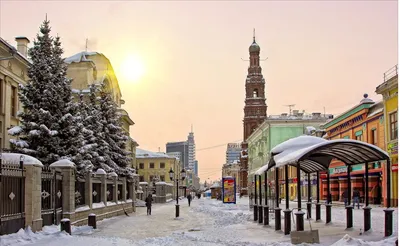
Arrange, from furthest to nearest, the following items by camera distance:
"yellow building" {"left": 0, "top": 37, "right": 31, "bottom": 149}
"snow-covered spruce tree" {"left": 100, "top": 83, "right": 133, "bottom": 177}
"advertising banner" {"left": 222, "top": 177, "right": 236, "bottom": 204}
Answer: "advertising banner" {"left": 222, "top": 177, "right": 236, "bottom": 204}
"snow-covered spruce tree" {"left": 100, "top": 83, "right": 133, "bottom": 177}
"yellow building" {"left": 0, "top": 37, "right": 31, "bottom": 149}

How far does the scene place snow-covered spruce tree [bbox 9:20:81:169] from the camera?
24141 millimetres

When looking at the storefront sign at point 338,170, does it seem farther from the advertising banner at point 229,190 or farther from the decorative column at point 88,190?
the decorative column at point 88,190

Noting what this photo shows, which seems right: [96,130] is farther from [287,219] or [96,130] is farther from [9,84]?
[287,219]

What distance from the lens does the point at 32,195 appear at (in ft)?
56.2

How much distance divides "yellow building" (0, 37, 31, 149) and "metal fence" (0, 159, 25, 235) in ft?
57.7

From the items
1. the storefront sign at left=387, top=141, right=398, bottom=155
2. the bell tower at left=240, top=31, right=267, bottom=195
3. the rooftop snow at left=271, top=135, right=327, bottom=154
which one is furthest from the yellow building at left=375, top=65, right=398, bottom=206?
the bell tower at left=240, top=31, right=267, bottom=195

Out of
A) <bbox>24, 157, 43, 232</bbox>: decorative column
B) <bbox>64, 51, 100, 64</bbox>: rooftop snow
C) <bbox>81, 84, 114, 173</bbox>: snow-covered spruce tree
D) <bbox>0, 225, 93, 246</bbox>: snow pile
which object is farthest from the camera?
<bbox>64, 51, 100, 64</bbox>: rooftop snow

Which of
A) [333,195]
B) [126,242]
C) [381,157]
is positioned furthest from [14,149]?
[333,195]

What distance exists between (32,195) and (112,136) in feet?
73.4

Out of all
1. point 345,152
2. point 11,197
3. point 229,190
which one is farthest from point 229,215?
point 11,197

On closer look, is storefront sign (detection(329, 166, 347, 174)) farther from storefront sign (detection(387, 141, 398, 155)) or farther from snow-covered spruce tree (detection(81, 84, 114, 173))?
snow-covered spruce tree (detection(81, 84, 114, 173))

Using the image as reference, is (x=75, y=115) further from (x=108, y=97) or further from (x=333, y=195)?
(x=333, y=195)

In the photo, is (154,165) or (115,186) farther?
(154,165)

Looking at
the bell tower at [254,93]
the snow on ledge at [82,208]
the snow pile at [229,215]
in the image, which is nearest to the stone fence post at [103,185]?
the snow on ledge at [82,208]
